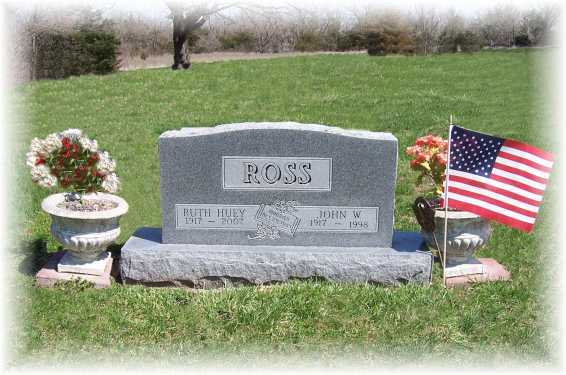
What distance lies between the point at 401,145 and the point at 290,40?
12489mm

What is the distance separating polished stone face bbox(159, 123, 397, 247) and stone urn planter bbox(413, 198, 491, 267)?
439 millimetres

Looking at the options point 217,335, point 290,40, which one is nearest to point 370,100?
point 290,40

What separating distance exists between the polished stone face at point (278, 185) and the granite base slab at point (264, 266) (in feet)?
0.57

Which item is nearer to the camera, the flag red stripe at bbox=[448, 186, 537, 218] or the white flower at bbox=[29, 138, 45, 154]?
the flag red stripe at bbox=[448, 186, 537, 218]

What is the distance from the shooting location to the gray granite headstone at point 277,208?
20.1 ft

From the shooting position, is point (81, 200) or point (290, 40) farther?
point (290, 40)

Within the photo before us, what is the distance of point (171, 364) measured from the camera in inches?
191

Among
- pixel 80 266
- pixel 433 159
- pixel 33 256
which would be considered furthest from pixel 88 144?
pixel 433 159

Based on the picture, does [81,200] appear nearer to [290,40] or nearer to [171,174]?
[171,174]

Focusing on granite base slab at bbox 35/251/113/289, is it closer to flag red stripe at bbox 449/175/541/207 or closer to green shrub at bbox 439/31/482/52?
flag red stripe at bbox 449/175/541/207

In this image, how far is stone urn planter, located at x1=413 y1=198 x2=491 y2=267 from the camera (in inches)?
245

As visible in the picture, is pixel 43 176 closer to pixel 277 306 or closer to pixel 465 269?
pixel 277 306

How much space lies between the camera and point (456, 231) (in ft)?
20.5

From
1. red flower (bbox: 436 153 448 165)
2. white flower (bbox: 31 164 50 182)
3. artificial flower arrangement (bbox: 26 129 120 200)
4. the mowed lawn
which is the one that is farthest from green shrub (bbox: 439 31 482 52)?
white flower (bbox: 31 164 50 182)
